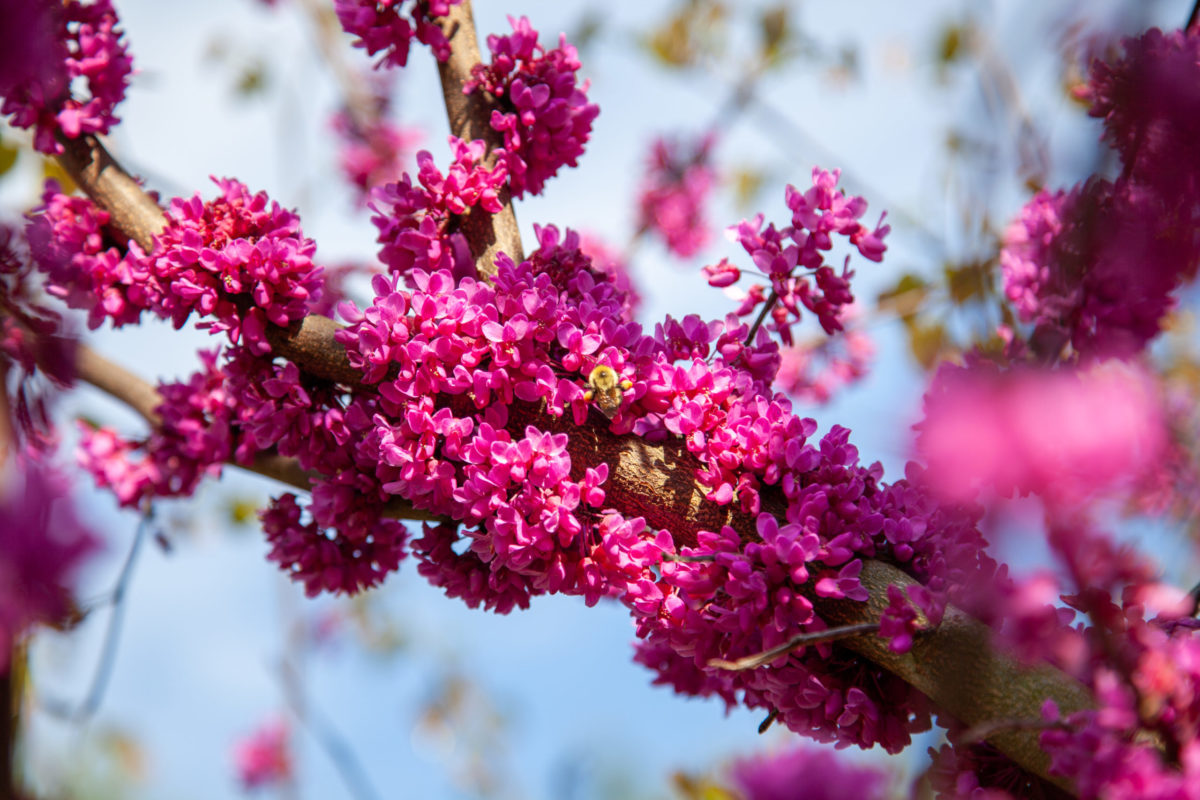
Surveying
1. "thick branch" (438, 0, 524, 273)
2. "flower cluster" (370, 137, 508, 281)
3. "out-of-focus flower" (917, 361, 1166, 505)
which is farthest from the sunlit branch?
"out-of-focus flower" (917, 361, 1166, 505)

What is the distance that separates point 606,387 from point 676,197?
449cm

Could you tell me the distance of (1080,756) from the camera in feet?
4.51

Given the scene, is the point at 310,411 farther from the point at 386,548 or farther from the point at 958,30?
the point at 958,30

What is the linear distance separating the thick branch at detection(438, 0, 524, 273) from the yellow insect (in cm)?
50

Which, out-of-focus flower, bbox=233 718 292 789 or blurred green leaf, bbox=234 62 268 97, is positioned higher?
blurred green leaf, bbox=234 62 268 97

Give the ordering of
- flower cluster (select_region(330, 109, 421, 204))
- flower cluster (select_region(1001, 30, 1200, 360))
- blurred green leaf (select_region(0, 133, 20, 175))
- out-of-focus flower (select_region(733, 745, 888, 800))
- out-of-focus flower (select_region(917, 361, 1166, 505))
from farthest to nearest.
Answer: flower cluster (select_region(330, 109, 421, 204)), blurred green leaf (select_region(0, 133, 20, 175)), out-of-focus flower (select_region(733, 745, 888, 800)), flower cluster (select_region(1001, 30, 1200, 360)), out-of-focus flower (select_region(917, 361, 1166, 505))

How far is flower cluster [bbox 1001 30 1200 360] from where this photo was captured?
1324mm

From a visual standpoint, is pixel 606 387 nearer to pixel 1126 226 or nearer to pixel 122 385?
pixel 1126 226

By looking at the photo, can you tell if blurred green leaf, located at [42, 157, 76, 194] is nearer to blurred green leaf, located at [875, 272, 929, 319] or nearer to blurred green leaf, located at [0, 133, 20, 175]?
blurred green leaf, located at [0, 133, 20, 175]

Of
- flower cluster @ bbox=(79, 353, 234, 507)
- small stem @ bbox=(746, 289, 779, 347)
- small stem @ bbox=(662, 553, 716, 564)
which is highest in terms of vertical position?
small stem @ bbox=(746, 289, 779, 347)

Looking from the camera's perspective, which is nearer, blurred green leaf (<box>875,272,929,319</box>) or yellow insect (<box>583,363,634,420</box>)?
yellow insect (<box>583,363,634,420</box>)

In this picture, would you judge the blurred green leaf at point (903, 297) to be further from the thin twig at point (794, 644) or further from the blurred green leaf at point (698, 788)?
the thin twig at point (794, 644)

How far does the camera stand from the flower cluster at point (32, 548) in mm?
1147

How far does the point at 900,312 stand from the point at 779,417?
278 centimetres
